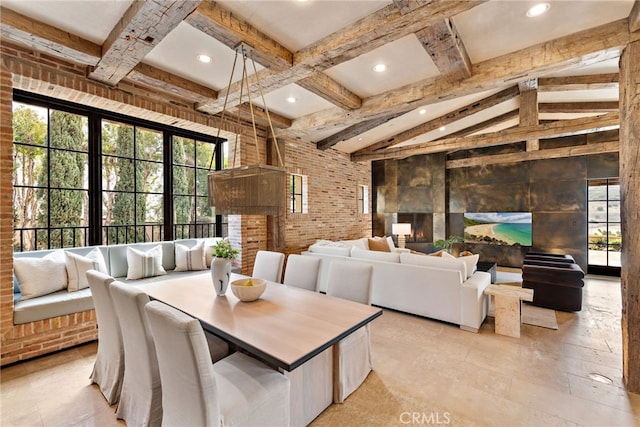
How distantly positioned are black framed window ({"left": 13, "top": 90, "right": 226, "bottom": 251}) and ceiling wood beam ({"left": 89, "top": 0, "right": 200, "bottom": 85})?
50.4 inches

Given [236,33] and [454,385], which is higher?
[236,33]

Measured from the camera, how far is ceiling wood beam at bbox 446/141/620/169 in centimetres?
534

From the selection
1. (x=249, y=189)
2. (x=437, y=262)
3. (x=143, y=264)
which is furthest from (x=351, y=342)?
(x=143, y=264)

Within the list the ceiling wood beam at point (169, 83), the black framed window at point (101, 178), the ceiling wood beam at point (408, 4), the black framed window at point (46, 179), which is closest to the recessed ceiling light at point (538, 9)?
the ceiling wood beam at point (408, 4)

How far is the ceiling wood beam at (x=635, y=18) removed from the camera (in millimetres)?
2066

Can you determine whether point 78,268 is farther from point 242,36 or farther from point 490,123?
point 490,123

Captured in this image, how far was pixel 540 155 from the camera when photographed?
6078 millimetres

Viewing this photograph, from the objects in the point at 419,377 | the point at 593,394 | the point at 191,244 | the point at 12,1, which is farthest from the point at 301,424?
the point at 12,1

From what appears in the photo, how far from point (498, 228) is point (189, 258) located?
700 centimetres

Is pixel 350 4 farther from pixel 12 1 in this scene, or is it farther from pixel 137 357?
pixel 137 357

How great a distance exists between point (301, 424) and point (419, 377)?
1119 mm

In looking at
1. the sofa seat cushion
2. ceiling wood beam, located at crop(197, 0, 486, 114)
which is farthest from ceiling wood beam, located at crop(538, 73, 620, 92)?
the sofa seat cushion

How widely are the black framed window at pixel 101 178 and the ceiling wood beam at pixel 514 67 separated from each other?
2.65 m

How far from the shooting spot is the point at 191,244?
4.39m
